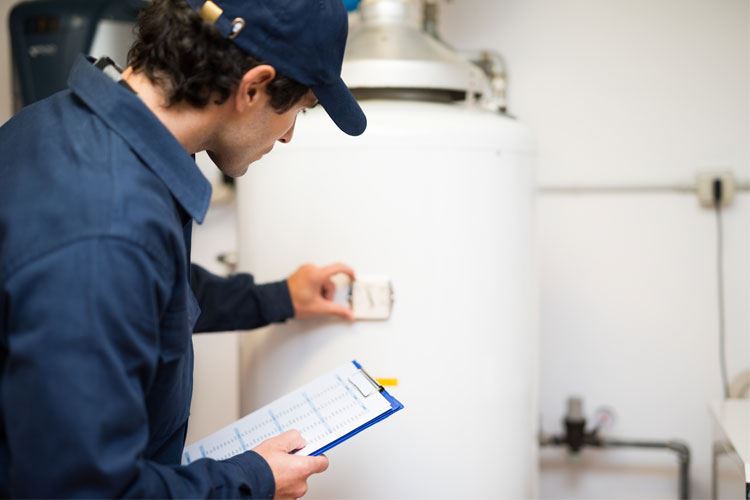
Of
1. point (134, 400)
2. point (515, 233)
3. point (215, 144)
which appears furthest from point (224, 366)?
point (134, 400)

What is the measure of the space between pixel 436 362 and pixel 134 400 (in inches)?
24.2

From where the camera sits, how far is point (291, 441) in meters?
0.87

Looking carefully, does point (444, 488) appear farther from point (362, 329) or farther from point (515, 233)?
point (515, 233)

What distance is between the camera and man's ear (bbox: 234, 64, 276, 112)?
786 mm

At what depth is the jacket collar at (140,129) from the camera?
0.74 meters

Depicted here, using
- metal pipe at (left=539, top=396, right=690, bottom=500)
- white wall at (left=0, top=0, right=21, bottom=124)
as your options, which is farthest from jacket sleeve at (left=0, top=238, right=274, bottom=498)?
white wall at (left=0, top=0, right=21, bottom=124)

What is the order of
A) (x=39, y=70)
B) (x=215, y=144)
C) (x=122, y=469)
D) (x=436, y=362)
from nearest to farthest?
(x=122, y=469)
(x=215, y=144)
(x=436, y=362)
(x=39, y=70)

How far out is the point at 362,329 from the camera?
1.22m

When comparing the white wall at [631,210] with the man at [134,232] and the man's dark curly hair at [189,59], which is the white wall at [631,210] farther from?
the man's dark curly hair at [189,59]

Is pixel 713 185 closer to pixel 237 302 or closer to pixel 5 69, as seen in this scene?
pixel 237 302

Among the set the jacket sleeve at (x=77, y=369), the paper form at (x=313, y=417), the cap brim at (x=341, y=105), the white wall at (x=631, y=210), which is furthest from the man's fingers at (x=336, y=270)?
the white wall at (x=631, y=210)

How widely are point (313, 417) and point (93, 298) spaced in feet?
1.27

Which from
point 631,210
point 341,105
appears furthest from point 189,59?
point 631,210

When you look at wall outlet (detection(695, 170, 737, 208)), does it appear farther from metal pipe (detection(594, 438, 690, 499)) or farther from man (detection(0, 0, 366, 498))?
man (detection(0, 0, 366, 498))
